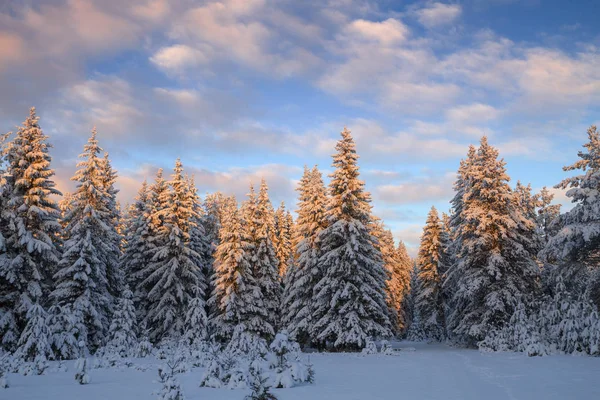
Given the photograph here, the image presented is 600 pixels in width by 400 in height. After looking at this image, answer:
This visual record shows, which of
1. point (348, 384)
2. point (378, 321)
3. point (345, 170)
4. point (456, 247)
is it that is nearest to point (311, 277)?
point (378, 321)

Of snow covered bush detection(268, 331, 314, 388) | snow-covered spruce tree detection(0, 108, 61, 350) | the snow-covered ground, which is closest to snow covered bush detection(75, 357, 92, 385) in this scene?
the snow-covered ground

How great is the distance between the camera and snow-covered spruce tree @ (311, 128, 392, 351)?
2562 centimetres

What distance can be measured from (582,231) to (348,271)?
12.5 metres

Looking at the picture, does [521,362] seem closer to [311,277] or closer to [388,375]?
[388,375]

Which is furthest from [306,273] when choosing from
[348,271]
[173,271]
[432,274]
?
[432,274]

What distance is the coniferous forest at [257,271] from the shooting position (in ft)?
69.8

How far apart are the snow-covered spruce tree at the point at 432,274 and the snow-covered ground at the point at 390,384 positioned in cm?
2357

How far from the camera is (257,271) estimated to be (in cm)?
3444

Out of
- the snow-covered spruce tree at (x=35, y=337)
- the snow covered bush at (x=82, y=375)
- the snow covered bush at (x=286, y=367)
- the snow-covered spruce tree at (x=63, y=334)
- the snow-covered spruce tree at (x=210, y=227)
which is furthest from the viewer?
the snow-covered spruce tree at (x=210, y=227)

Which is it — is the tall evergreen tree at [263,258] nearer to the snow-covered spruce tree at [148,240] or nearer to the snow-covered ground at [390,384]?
the snow-covered spruce tree at [148,240]

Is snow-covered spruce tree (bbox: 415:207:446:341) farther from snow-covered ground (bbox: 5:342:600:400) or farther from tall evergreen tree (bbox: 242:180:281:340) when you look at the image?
snow-covered ground (bbox: 5:342:600:400)

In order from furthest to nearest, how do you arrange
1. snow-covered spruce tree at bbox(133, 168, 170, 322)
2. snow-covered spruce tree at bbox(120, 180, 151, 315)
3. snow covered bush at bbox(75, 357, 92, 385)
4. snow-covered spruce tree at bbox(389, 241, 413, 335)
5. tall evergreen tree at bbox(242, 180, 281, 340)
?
1. snow-covered spruce tree at bbox(389, 241, 413, 335)
2. snow-covered spruce tree at bbox(120, 180, 151, 315)
3. tall evergreen tree at bbox(242, 180, 281, 340)
4. snow-covered spruce tree at bbox(133, 168, 170, 322)
5. snow covered bush at bbox(75, 357, 92, 385)

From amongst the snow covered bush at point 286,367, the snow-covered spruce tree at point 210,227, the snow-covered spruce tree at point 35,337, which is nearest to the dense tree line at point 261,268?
the snow-covered spruce tree at point 35,337

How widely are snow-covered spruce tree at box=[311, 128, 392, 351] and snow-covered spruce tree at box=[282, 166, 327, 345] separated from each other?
2.72ft
